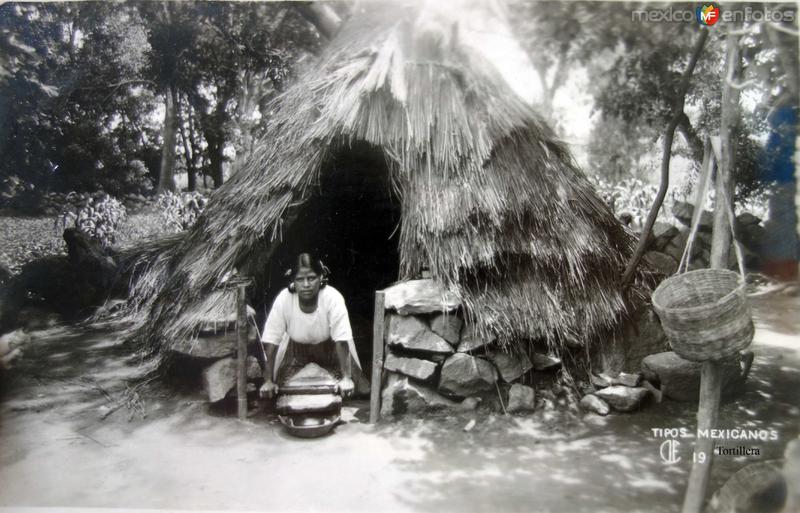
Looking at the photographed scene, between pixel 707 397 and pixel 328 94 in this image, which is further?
pixel 328 94

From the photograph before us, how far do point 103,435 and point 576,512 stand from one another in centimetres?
256

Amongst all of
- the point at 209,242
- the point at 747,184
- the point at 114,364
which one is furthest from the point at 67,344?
the point at 747,184

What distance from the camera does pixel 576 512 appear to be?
8.62ft

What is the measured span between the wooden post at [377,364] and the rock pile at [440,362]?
0.04 meters

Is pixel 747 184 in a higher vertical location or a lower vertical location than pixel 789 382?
higher

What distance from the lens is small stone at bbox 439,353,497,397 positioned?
3100 mm

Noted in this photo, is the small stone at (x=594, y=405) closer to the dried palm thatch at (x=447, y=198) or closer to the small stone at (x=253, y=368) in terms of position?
the dried palm thatch at (x=447, y=198)

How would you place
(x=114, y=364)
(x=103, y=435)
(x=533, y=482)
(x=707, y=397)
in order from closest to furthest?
(x=707, y=397)
(x=533, y=482)
(x=103, y=435)
(x=114, y=364)

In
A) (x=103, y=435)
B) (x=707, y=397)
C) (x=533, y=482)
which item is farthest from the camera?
(x=103, y=435)

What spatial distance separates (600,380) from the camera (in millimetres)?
3182

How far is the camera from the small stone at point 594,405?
3086 mm

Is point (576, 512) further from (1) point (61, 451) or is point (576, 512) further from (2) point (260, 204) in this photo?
(1) point (61, 451)

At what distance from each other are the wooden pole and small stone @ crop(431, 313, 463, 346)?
4.17 ft

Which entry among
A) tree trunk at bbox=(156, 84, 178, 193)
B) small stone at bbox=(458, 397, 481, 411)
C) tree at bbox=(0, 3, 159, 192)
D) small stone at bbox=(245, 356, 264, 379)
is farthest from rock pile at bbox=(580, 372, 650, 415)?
tree at bbox=(0, 3, 159, 192)
